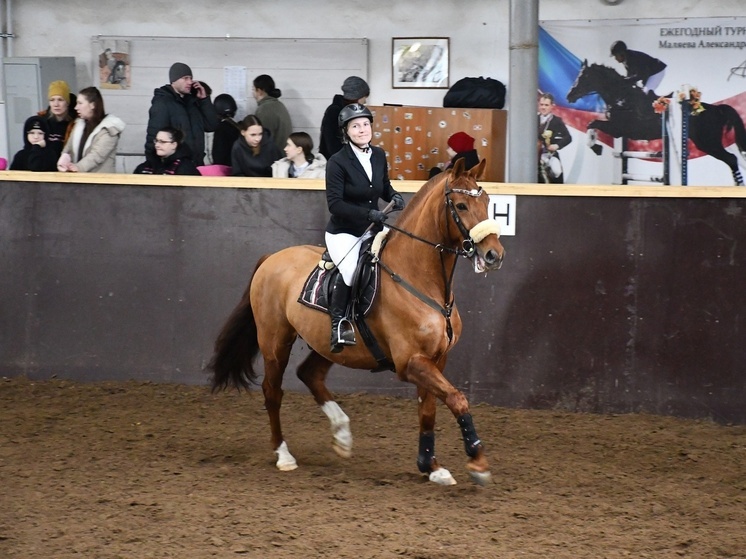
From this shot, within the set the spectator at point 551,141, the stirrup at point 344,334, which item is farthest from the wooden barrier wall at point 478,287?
the spectator at point 551,141

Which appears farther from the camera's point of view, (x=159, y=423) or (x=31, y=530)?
(x=159, y=423)

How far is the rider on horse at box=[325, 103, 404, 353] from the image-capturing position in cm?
661

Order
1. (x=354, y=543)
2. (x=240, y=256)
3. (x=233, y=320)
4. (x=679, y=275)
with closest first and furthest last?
(x=354, y=543), (x=233, y=320), (x=679, y=275), (x=240, y=256)

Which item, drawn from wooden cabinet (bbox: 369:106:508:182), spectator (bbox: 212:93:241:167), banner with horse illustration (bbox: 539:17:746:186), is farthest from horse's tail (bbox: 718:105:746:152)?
spectator (bbox: 212:93:241:167)

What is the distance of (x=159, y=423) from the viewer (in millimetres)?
8312

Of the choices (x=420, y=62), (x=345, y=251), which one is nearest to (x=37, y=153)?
(x=420, y=62)

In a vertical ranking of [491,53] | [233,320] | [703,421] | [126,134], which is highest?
[491,53]

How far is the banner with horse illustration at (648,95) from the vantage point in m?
10.6

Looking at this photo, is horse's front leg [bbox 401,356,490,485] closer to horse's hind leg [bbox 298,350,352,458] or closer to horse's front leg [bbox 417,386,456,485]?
horse's front leg [bbox 417,386,456,485]

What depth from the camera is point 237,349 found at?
25.1 ft

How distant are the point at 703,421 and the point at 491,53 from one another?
456 centimetres

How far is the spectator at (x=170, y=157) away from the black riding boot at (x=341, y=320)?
3.27 meters

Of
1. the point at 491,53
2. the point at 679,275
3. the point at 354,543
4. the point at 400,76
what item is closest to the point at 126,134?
the point at 400,76

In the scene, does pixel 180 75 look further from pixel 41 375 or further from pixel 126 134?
pixel 41 375
